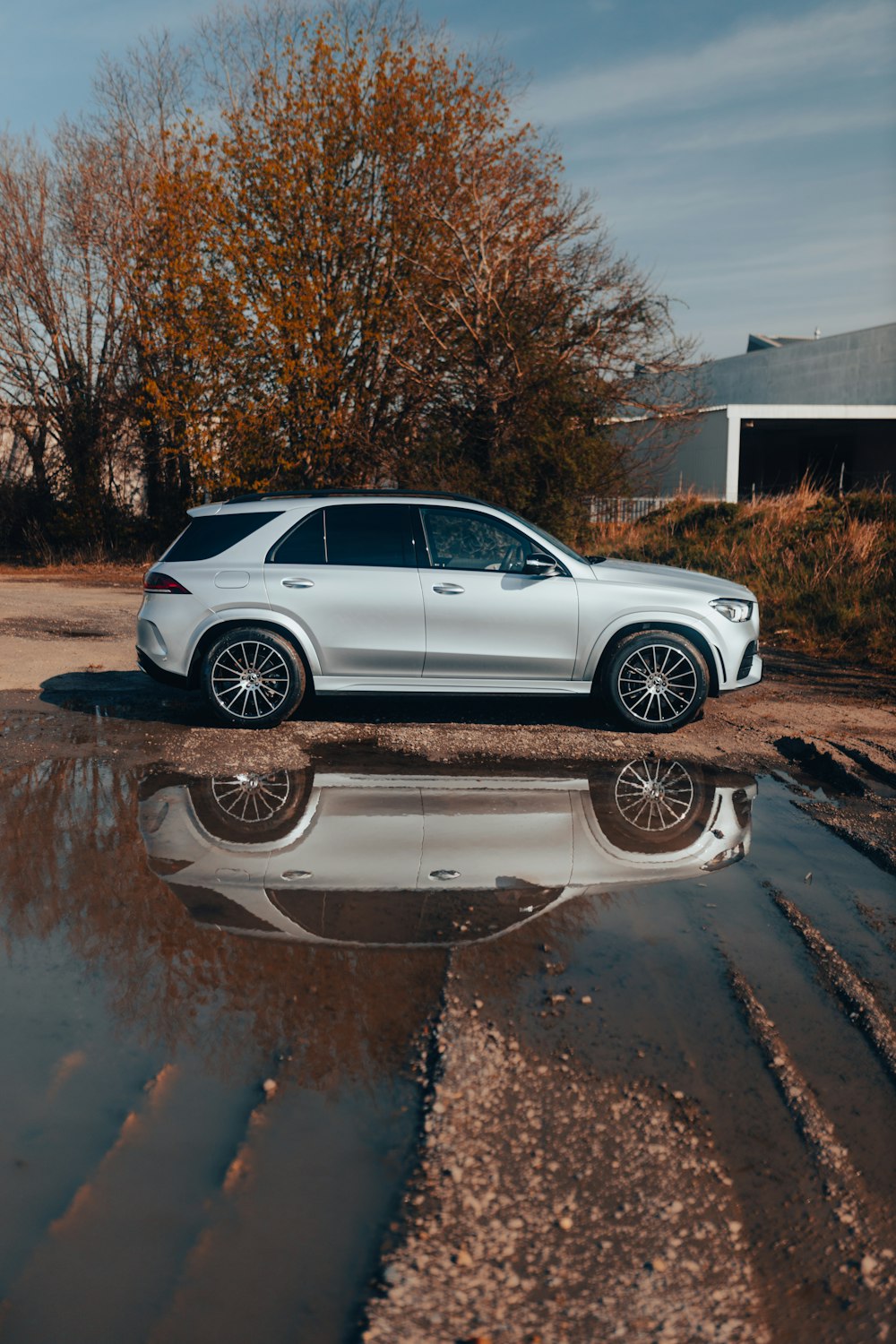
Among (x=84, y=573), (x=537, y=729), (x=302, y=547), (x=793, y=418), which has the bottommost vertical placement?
(x=537, y=729)

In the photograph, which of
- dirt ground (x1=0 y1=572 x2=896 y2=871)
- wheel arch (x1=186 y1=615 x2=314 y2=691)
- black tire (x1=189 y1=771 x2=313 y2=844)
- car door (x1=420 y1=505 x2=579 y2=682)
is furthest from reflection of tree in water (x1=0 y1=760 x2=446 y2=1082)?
car door (x1=420 y1=505 x2=579 y2=682)

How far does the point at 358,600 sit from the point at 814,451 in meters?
47.7

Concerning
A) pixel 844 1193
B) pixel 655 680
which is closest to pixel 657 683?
pixel 655 680

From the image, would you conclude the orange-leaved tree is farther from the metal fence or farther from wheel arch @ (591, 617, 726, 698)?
wheel arch @ (591, 617, 726, 698)

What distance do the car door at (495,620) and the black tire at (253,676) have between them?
1028mm

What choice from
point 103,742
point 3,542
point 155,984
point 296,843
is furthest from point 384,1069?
point 3,542

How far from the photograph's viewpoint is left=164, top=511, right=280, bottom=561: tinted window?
862 centimetres

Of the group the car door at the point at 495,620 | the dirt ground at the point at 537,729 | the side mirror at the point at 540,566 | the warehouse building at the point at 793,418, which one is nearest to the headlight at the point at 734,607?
the dirt ground at the point at 537,729

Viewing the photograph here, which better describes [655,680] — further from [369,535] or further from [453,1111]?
[453,1111]

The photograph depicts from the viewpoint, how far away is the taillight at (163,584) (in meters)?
8.51

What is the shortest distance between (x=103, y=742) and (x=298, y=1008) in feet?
14.9

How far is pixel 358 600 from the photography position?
8375mm

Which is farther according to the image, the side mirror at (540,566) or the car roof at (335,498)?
the car roof at (335,498)

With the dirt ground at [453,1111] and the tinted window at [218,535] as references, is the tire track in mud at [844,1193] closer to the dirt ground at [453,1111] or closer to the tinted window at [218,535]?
the dirt ground at [453,1111]
